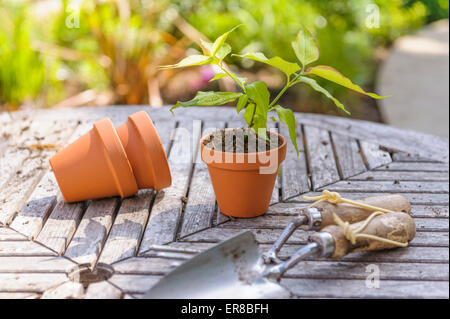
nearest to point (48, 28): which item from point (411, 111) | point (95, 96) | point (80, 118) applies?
point (95, 96)

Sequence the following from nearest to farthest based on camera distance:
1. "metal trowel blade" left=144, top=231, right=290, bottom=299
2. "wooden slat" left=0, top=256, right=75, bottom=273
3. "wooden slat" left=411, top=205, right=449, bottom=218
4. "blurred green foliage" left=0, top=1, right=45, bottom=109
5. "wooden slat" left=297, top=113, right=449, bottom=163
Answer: "metal trowel blade" left=144, top=231, right=290, bottom=299 < "wooden slat" left=0, top=256, right=75, bottom=273 < "wooden slat" left=411, top=205, right=449, bottom=218 < "wooden slat" left=297, top=113, right=449, bottom=163 < "blurred green foliage" left=0, top=1, right=45, bottom=109

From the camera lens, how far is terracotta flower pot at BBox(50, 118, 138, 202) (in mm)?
1323

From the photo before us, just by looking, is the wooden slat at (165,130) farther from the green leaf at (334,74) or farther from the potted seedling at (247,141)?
the green leaf at (334,74)

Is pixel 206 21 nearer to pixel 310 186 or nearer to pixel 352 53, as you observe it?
pixel 352 53

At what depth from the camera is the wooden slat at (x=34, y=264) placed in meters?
1.04

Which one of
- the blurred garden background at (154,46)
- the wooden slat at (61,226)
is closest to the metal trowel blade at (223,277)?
the wooden slat at (61,226)

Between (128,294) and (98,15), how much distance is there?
266 cm

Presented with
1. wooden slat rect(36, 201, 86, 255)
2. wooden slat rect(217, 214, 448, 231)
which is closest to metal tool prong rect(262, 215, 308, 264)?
wooden slat rect(217, 214, 448, 231)

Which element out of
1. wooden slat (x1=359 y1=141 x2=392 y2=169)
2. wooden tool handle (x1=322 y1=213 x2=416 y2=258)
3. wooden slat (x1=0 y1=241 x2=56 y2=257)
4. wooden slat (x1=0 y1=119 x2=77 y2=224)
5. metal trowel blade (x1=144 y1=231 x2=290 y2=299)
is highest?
wooden tool handle (x1=322 y1=213 x2=416 y2=258)

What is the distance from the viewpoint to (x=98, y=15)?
3275 millimetres

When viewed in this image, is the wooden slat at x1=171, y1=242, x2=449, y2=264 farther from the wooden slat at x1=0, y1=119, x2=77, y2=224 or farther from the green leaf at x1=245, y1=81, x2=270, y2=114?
the wooden slat at x1=0, y1=119, x2=77, y2=224

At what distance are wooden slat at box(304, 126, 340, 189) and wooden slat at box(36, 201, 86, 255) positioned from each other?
2.09ft

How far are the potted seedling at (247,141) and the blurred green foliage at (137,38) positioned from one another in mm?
1964

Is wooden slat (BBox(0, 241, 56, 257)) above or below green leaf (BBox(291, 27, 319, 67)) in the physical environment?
below
